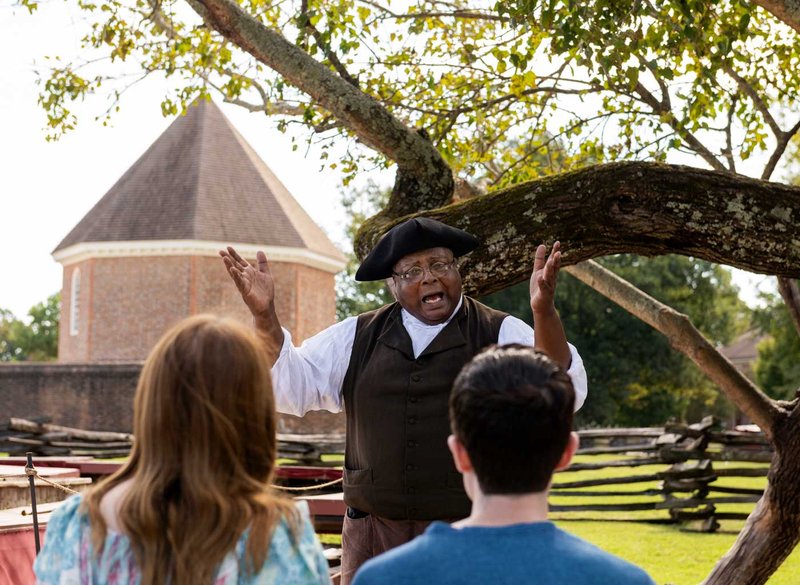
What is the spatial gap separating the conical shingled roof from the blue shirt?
3040 centimetres

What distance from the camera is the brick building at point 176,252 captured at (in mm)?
31984

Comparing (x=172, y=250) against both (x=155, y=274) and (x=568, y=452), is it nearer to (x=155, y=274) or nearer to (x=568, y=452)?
(x=155, y=274)

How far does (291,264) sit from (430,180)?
27.3m

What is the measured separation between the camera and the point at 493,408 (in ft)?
6.93

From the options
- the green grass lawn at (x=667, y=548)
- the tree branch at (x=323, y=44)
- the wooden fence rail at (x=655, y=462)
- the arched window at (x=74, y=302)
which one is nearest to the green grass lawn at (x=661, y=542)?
the green grass lawn at (x=667, y=548)

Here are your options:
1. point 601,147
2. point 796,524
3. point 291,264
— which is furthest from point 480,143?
point 291,264

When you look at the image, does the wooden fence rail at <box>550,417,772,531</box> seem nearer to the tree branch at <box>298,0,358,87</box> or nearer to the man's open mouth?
the tree branch at <box>298,0,358,87</box>

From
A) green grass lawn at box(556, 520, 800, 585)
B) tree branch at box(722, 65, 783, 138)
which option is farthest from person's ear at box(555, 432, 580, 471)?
green grass lawn at box(556, 520, 800, 585)

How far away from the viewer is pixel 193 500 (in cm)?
215

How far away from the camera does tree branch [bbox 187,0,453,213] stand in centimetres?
609

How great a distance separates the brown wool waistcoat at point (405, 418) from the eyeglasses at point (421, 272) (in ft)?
0.55

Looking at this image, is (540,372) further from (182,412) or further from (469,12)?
(469,12)

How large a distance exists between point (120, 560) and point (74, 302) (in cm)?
3327

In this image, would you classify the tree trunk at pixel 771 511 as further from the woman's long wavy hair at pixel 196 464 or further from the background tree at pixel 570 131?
the woman's long wavy hair at pixel 196 464
